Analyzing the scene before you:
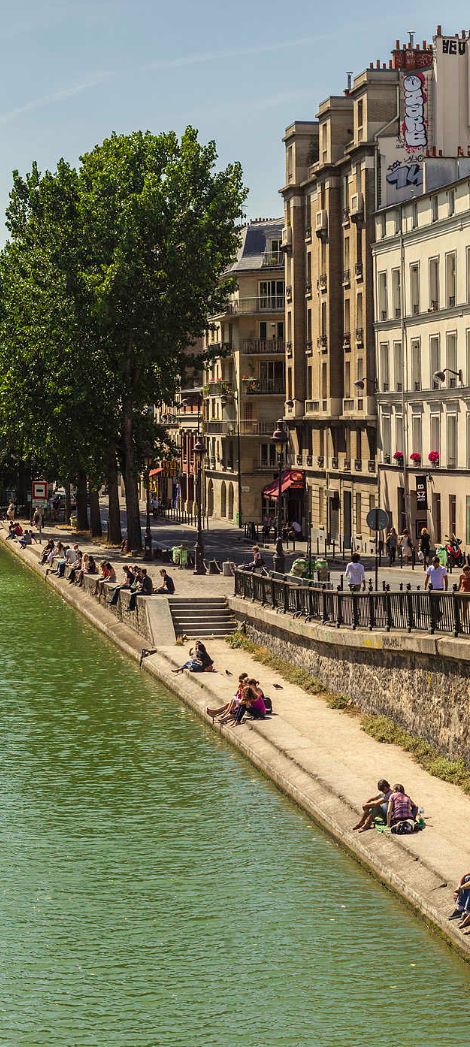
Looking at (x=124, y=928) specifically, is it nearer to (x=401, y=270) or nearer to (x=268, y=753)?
(x=268, y=753)

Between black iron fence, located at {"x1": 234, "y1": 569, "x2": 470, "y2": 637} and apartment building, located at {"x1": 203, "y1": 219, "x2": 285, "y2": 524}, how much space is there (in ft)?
166

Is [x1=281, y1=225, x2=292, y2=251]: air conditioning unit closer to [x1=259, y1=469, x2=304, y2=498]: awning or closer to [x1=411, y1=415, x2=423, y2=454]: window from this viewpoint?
[x1=259, y1=469, x2=304, y2=498]: awning

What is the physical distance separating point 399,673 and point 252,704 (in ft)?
14.1

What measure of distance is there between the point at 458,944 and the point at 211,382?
294ft

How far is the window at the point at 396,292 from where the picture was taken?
71.8 meters

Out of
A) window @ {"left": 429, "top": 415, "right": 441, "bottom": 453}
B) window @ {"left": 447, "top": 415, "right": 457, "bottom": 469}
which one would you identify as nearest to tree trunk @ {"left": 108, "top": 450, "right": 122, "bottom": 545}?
window @ {"left": 429, "top": 415, "right": 441, "bottom": 453}

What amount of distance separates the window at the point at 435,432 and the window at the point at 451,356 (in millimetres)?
2032

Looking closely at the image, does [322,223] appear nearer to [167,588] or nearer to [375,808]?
[167,588]

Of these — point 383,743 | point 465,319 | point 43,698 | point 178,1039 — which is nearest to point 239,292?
point 465,319

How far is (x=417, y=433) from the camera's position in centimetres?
6981

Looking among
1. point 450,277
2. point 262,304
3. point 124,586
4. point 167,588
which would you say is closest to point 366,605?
point 167,588

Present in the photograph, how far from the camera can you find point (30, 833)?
93.9 ft

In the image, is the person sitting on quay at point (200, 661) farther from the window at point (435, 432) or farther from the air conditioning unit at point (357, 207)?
the air conditioning unit at point (357, 207)

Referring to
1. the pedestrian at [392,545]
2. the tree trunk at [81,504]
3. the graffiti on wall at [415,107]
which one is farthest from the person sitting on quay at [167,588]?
the tree trunk at [81,504]
